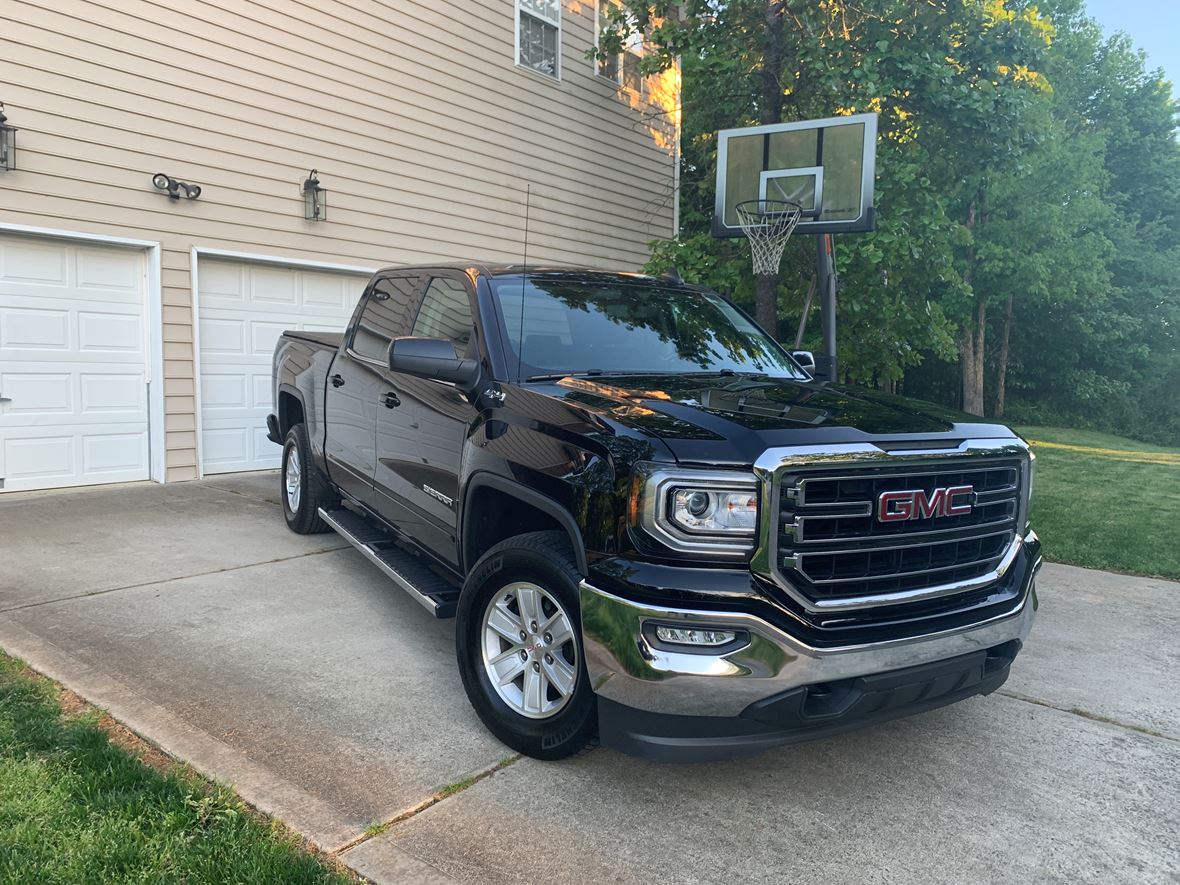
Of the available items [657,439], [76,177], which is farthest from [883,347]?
[657,439]

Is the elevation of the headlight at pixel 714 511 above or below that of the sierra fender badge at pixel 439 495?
above

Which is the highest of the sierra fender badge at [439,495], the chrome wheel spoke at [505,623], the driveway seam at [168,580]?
the sierra fender badge at [439,495]

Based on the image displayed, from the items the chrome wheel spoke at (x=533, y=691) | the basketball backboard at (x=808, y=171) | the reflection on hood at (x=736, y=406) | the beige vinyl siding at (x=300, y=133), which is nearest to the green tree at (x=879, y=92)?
the beige vinyl siding at (x=300, y=133)

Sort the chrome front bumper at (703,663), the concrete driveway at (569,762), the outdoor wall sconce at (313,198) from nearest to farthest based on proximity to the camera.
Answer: the chrome front bumper at (703,663), the concrete driveway at (569,762), the outdoor wall sconce at (313,198)

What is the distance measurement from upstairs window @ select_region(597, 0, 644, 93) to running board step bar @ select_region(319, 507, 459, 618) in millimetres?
9536

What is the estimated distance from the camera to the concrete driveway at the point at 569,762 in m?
2.77

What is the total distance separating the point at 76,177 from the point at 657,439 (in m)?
7.16

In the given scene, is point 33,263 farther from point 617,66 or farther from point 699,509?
point 617,66

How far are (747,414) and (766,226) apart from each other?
6.48 metres

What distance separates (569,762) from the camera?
3311 mm

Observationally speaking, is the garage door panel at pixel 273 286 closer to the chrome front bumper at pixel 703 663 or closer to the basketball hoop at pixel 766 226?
the basketball hoop at pixel 766 226

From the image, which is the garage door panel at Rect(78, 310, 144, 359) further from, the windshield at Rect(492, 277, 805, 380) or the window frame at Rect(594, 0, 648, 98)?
the window frame at Rect(594, 0, 648, 98)

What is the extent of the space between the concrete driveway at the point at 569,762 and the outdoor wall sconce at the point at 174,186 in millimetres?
4326

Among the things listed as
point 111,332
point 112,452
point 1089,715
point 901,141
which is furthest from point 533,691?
point 901,141
